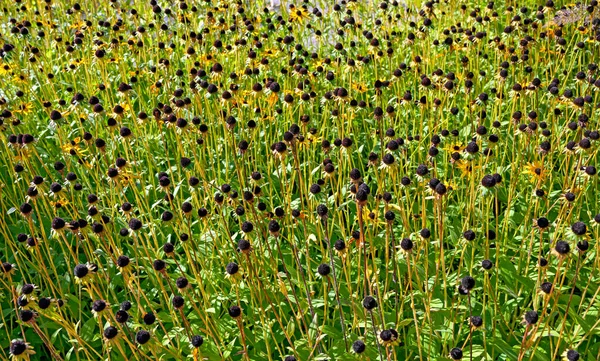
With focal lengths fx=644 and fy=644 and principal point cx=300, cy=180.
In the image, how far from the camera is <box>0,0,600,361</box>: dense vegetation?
2381 mm

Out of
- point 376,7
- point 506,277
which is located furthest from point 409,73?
point 506,277

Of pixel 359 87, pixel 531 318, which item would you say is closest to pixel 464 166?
pixel 531 318

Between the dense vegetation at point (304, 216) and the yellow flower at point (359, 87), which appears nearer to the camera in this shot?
the dense vegetation at point (304, 216)

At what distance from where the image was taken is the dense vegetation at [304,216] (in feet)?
7.81

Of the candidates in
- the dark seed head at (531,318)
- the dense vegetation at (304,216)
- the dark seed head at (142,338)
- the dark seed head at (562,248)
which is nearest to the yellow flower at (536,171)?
the dense vegetation at (304,216)

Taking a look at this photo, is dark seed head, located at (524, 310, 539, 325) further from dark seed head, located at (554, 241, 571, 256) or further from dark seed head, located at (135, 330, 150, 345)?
dark seed head, located at (135, 330, 150, 345)

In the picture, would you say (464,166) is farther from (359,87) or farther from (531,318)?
(359,87)

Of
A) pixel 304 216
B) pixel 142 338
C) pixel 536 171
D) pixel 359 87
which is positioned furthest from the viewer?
pixel 359 87

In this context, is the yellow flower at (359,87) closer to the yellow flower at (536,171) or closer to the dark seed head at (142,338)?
the yellow flower at (536,171)

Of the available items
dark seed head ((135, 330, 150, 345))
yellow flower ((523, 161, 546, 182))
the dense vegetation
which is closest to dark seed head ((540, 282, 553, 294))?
the dense vegetation

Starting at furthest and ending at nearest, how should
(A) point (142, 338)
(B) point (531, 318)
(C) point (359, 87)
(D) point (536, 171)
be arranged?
(C) point (359, 87) → (D) point (536, 171) → (A) point (142, 338) → (B) point (531, 318)

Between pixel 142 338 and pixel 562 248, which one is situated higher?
pixel 562 248

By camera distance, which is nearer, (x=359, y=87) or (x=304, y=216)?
(x=304, y=216)

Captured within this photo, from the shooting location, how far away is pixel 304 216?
2611 millimetres
